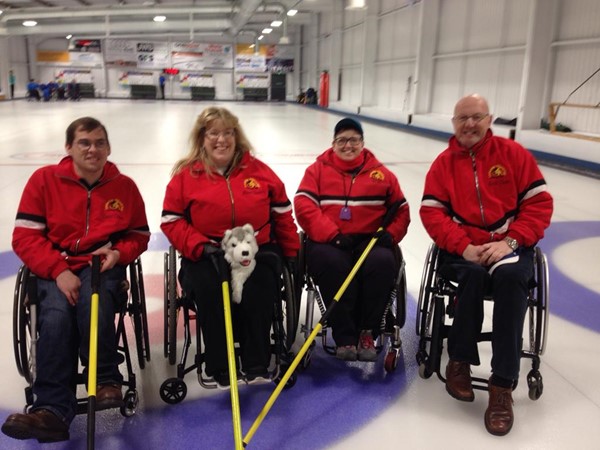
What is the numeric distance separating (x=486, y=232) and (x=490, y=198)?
134mm

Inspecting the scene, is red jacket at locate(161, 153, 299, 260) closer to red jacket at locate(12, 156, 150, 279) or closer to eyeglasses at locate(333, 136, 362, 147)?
red jacket at locate(12, 156, 150, 279)

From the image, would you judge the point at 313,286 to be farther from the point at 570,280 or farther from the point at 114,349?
the point at 570,280

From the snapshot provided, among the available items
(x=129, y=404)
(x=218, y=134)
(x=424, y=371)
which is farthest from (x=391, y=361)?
(x=218, y=134)

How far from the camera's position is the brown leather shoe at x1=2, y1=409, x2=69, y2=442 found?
1.53m

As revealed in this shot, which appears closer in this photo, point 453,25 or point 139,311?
point 139,311

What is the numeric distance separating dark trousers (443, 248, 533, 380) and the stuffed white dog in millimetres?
762

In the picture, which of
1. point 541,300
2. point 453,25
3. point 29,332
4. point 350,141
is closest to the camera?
point 29,332

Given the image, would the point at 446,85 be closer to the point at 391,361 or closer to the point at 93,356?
the point at 391,361

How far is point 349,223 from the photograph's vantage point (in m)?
2.24

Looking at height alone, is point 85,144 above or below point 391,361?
above

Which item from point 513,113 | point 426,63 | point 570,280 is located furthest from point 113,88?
point 570,280

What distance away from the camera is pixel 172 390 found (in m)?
1.92

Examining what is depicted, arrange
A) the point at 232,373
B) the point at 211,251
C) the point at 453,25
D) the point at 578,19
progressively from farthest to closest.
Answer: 1. the point at 453,25
2. the point at 578,19
3. the point at 211,251
4. the point at 232,373

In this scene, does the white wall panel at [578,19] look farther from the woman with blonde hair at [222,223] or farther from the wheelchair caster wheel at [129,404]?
the wheelchair caster wheel at [129,404]
